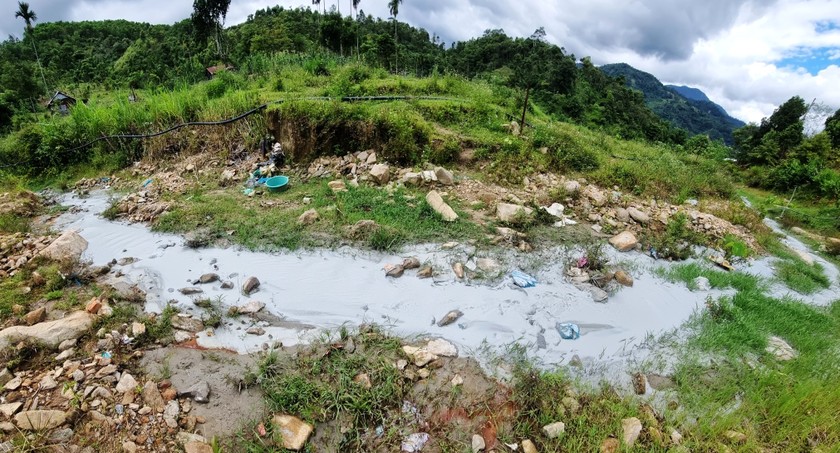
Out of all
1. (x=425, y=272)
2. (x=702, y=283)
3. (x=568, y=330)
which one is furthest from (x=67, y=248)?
(x=702, y=283)

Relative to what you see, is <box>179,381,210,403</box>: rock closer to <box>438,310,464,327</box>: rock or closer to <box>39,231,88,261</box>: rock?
<box>438,310,464,327</box>: rock

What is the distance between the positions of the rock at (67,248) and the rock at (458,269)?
4.10 metres

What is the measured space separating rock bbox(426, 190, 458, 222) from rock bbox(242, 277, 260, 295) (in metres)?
2.25

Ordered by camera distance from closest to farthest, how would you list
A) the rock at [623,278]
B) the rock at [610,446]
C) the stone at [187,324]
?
the rock at [610,446], the stone at [187,324], the rock at [623,278]

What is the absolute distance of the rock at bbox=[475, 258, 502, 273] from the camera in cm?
374

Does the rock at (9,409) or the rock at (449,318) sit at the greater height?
the rock at (449,318)

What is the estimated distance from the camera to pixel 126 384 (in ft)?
7.97

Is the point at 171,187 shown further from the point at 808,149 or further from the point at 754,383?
the point at 808,149

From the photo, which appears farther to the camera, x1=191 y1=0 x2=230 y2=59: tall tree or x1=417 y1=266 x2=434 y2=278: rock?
x1=191 y1=0 x2=230 y2=59: tall tree

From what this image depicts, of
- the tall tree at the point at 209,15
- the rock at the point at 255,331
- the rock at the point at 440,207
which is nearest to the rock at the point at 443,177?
the rock at the point at 440,207

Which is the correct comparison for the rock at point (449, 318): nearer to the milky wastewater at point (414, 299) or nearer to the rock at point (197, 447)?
the milky wastewater at point (414, 299)

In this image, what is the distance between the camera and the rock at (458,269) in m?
3.66

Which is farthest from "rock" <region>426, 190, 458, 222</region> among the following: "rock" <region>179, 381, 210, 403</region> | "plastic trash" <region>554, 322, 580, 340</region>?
"rock" <region>179, 381, 210, 403</region>

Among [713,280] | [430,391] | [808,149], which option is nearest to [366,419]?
[430,391]
